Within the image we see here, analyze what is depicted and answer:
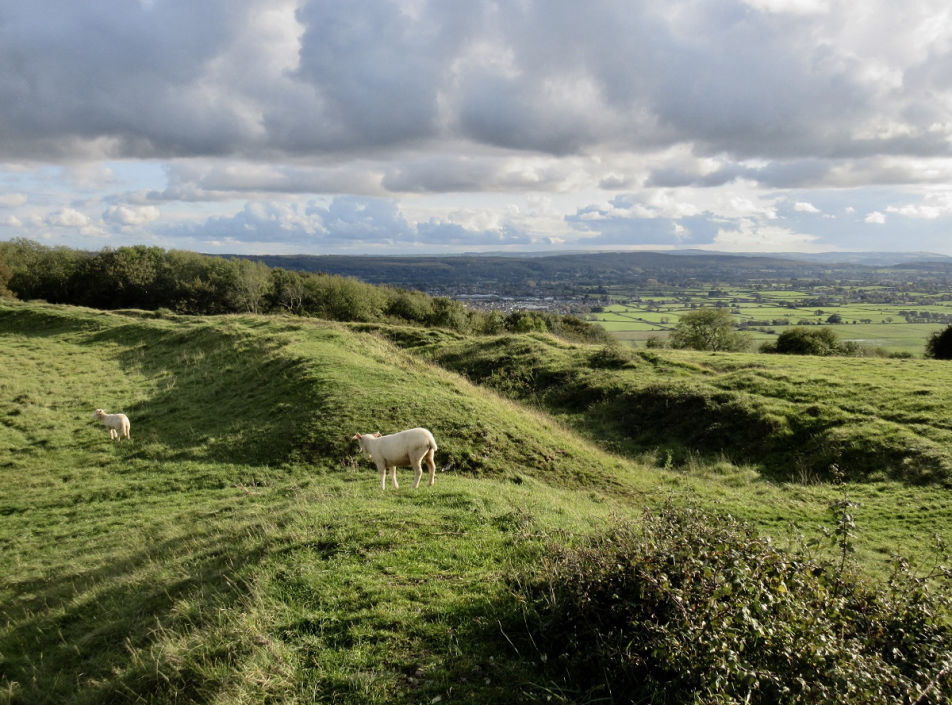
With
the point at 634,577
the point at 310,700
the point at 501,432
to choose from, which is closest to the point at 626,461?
the point at 501,432

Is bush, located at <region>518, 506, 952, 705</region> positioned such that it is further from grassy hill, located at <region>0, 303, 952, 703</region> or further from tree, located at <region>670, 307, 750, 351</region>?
tree, located at <region>670, 307, 750, 351</region>

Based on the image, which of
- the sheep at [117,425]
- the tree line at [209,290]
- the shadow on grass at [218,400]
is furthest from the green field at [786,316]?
the sheep at [117,425]

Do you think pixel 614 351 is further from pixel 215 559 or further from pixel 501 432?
pixel 215 559

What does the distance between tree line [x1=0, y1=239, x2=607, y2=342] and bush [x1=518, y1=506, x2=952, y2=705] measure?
5877 cm

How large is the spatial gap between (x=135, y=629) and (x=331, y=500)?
4.09 meters

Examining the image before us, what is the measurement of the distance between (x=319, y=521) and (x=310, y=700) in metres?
4.09

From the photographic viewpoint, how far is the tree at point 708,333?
2489 inches

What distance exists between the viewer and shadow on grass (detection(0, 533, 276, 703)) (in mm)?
5281

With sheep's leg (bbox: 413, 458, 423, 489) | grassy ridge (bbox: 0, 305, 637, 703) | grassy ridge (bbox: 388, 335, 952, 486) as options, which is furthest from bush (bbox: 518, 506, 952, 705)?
grassy ridge (bbox: 388, 335, 952, 486)

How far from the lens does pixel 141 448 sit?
635 inches

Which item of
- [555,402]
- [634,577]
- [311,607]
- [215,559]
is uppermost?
[634,577]

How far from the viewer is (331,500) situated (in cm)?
1032

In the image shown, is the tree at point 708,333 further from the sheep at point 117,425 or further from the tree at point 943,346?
the sheep at point 117,425

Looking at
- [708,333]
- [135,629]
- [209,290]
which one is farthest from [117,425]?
[708,333]
